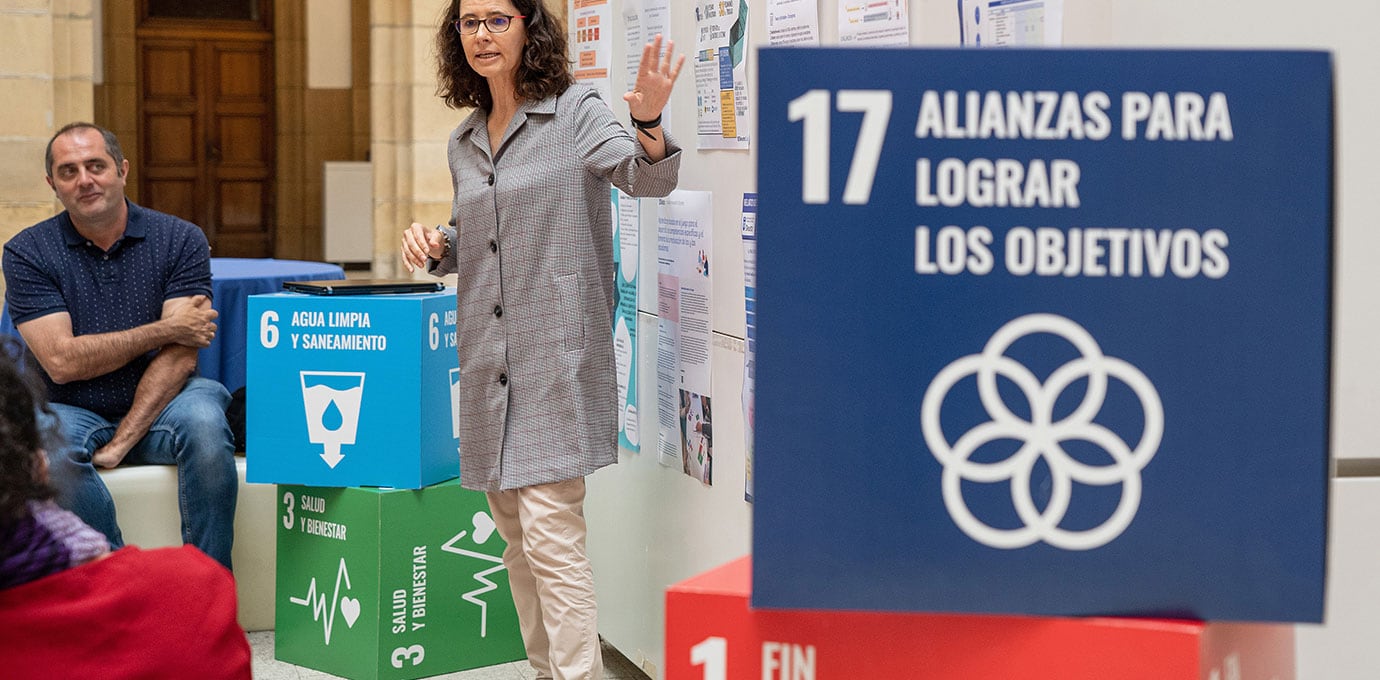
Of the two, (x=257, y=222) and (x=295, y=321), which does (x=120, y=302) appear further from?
(x=257, y=222)

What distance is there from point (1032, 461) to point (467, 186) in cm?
203

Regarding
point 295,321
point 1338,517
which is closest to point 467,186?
point 295,321

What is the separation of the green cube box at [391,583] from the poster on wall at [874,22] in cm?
173

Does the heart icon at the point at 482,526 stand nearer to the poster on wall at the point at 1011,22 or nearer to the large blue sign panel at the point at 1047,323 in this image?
the poster on wall at the point at 1011,22

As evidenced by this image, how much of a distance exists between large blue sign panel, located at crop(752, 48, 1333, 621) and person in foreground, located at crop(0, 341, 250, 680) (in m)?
0.62

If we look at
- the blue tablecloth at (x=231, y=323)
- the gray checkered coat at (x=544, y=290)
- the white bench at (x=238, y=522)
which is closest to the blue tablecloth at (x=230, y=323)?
the blue tablecloth at (x=231, y=323)

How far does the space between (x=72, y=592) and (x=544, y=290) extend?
1588mm

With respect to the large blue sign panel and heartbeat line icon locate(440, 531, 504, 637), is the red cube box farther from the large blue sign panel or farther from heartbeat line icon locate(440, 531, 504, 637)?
heartbeat line icon locate(440, 531, 504, 637)

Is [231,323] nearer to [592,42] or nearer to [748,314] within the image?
[592,42]

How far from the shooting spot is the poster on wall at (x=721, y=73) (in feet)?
9.27

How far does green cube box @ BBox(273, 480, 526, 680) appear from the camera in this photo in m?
3.64

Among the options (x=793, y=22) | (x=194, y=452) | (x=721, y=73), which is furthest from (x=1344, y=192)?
(x=194, y=452)

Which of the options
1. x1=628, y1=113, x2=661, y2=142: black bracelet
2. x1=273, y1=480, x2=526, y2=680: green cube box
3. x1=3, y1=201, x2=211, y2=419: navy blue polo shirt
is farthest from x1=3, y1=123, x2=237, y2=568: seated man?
x1=628, y1=113, x2=661, y2=142: black bracelet

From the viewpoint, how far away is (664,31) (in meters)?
3.27
